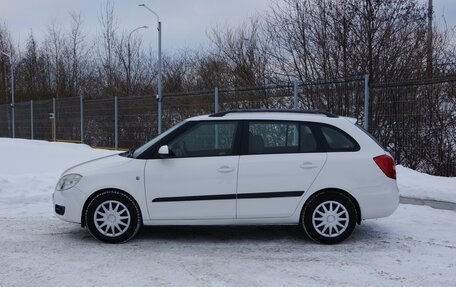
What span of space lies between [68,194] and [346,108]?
7594 millimetres

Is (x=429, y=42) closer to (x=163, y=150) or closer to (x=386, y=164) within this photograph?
(x=386, y=164)

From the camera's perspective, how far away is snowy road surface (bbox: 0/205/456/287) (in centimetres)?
449

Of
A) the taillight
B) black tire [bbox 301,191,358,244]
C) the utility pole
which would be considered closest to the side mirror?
black tire [bbox 301,191,358,244]

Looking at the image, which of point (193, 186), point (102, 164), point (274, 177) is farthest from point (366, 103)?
point (102, 164)

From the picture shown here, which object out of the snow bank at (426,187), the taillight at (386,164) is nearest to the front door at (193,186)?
the taillight at (386,164)

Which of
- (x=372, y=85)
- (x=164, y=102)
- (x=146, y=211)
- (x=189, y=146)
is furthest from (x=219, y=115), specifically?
(x=164, y=102)

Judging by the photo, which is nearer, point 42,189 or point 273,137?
point 273,137

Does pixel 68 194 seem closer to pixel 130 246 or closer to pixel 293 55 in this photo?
pixel 130 246

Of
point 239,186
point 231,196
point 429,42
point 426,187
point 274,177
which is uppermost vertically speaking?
point 429,42

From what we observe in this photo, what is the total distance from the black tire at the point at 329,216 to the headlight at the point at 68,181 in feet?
8.91

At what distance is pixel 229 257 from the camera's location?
5211 mm

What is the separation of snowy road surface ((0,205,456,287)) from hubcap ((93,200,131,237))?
19 centimetres

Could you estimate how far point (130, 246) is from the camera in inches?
221

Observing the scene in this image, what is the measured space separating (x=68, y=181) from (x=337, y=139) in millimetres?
3285
